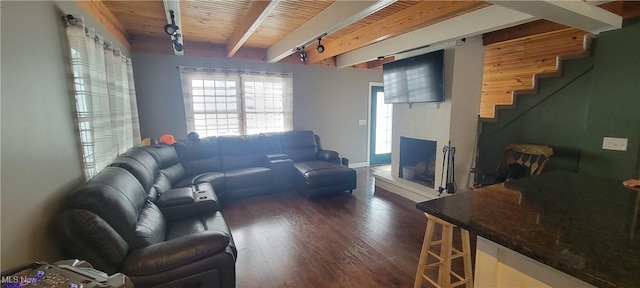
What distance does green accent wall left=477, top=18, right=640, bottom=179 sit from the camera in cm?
239

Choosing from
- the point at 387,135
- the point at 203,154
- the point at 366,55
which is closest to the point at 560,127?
the point at 366,55

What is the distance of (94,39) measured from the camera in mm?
2129

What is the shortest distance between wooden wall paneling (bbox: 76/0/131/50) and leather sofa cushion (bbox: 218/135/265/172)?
187cm

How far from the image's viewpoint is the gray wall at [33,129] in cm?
117

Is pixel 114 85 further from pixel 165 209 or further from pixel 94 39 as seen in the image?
pixel 165 209

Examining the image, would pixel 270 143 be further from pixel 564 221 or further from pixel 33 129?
pixel 564 221

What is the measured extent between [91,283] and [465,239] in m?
1.94

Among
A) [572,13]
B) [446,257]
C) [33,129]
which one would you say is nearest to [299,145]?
[446,257]

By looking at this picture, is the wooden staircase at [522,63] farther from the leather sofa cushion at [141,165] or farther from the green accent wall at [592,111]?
the leather sofa cushion at [141,165]

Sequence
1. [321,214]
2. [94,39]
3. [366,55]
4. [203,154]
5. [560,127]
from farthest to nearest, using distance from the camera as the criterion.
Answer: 1. [366,55]
2. [203,154]
3. [321,214]
4. [560,127]
5. [94,39]

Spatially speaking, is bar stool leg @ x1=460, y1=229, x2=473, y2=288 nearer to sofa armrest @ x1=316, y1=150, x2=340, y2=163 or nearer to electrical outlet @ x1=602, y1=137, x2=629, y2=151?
electrical outlet @ x1=602, y1=137, x2=629, y2=151

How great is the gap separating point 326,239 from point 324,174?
1.33m

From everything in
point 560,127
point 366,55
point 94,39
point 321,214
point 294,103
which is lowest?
point 321,214

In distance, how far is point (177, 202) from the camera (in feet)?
7.81
